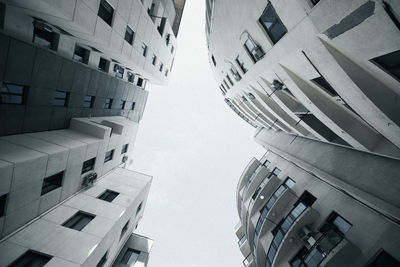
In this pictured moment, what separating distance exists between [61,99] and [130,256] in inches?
770

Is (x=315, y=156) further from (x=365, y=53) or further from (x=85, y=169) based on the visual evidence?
(x=85, y=169)

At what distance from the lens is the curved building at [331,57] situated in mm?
4802

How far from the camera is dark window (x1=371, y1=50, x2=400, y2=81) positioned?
16.4 feet

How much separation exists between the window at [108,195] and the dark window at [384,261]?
18.5 meters

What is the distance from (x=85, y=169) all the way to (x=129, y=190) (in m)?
5.60

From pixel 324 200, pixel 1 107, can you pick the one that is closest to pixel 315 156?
pixel 324 200

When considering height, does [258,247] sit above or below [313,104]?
below

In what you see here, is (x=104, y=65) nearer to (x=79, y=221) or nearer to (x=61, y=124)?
(x=61, y=124)

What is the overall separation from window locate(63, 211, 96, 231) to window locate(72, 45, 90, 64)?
1193 cm

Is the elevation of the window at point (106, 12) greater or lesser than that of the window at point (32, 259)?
greater

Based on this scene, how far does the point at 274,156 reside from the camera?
22156 mm

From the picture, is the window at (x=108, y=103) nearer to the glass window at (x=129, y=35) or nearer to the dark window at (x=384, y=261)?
the glass window at (x=129, y=35)

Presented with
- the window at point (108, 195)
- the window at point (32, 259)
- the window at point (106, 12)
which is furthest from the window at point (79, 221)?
the window at point (106, 12)

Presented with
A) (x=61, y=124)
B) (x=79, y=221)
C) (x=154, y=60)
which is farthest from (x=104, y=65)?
(x=79, y=221)
